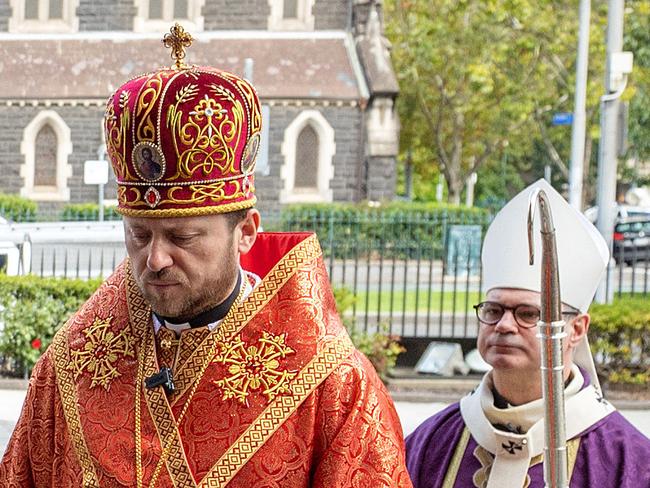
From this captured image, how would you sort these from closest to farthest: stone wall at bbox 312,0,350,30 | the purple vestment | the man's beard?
the man's beard < the purple vestment < stone wall at bbox 312,0,350,30

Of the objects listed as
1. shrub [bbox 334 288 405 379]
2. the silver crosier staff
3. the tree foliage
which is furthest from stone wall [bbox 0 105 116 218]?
the silver crosier staff

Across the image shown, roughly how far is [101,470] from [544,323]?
4.05 feet

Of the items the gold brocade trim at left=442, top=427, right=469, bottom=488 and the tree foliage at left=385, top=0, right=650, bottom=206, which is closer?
the gold brocade trim at left=442, top=427, right=469, bottom=488

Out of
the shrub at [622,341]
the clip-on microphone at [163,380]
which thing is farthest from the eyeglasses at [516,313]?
the shrub at [622,341]

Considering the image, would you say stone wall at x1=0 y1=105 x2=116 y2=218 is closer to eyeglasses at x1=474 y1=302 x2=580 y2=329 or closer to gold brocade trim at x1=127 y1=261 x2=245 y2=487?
eyeglasses at x1=474 y1=302 x2=580 y2=329

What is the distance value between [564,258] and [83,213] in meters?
26.1

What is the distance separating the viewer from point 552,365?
2.41 m

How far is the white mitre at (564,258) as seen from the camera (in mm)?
4020

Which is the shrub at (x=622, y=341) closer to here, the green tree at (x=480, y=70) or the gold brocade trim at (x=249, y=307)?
the gold brocade trim at (x=249, y=307)

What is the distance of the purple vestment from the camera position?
3785 mm

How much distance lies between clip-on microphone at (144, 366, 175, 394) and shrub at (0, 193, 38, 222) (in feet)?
78.7

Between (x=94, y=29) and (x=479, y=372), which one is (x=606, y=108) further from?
(x=94, y=29)

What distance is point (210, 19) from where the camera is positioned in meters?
34.2

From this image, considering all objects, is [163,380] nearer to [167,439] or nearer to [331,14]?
[167,439]
